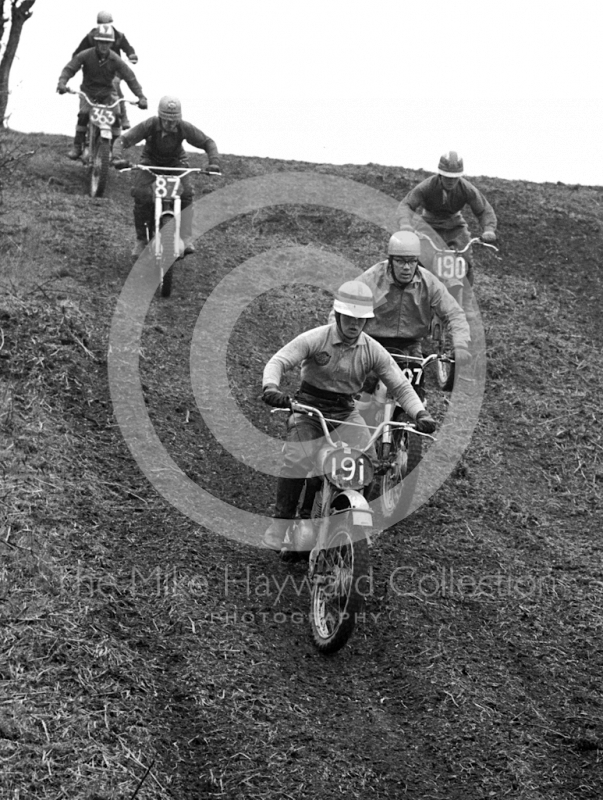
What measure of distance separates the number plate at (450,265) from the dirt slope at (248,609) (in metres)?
1.56

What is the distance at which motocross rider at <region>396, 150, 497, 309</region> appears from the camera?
12.2 metres

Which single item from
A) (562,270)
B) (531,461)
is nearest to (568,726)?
(531,461)

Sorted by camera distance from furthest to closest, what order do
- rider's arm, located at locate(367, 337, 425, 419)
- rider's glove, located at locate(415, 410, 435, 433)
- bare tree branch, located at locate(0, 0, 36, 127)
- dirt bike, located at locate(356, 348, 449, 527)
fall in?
bare tree branch, located at locate(0, 0, 36, 127)
dirt bike, located at locate(356, 348, 449, 527)
rider's arm, located at locate(367, 337, 425, 419)
rider's glove, located at locate(415, 410, 435, 433)

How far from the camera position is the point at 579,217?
734 inches

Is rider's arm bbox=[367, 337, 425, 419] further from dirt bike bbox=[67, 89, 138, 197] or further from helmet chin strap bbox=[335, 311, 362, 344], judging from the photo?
dirt bike bbox=[67, 89, 138, 197]

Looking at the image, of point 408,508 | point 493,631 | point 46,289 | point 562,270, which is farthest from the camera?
point 562,270

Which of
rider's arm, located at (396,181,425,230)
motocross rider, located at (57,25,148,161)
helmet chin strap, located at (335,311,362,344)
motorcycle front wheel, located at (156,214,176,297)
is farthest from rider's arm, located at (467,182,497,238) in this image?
motocross rider, located at (57,25,148,161)

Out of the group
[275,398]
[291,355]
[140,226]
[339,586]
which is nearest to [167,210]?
[140,226]

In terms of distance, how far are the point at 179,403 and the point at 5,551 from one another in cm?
419

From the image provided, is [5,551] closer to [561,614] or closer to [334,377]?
[334,377]

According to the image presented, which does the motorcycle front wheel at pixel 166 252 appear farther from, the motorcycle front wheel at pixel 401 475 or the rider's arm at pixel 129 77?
the motorcycle front wheel at pixel 401 475

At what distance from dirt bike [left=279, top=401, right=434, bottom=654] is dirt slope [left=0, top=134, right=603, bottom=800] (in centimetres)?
25

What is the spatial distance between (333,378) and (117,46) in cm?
1141

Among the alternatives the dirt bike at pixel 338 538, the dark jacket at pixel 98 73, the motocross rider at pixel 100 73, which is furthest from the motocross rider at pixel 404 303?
the dark jacket at pixel 98 73
